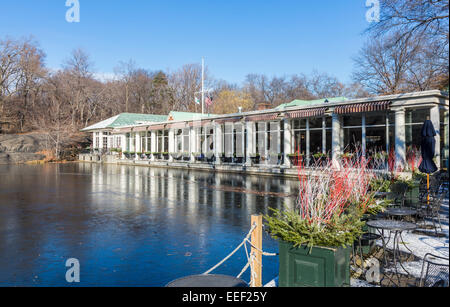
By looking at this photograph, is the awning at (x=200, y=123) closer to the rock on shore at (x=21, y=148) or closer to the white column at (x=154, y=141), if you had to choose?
the white column at (x=154, y=141)

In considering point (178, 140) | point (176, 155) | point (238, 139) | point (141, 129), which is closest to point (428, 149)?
point (238, 139)

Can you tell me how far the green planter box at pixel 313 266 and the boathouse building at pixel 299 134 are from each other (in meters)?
6.87

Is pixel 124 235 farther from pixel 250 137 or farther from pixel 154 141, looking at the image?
pixel 154 141

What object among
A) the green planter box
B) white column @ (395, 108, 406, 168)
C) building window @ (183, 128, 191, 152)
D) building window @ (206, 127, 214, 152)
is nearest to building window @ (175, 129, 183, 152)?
building window @ (183, 128, 191, 152)

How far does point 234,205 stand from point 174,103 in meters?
57.6

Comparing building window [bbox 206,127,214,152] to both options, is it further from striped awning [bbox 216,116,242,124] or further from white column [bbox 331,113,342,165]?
white column [bbox 331,113,342,165]

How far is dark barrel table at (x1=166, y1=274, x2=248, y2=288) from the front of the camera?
3.39m

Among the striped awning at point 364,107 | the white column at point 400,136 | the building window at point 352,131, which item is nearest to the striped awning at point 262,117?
the building window at point 352,131

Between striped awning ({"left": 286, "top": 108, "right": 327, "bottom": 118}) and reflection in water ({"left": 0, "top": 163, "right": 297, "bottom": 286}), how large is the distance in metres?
8.87

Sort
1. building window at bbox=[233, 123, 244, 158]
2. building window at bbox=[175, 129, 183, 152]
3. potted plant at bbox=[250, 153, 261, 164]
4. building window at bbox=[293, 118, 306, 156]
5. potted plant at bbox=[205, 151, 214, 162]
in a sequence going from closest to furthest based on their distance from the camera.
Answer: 1. building window at bbox=[293, 118, 306, 156]
2. potted plant at bbox=[250, 153, 261, 164]
3. building window at bbox=[233, 123, 244, 158]
4. potted plant at bbox=[205, 151, 214, 162]
5. building window at bbox=[175, 129, 183, 152]

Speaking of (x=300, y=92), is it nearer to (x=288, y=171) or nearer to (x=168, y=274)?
(x=288, y=171)

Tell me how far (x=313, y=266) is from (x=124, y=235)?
5001 mm

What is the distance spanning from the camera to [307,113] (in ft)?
71.4

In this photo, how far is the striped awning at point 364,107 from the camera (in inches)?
714
